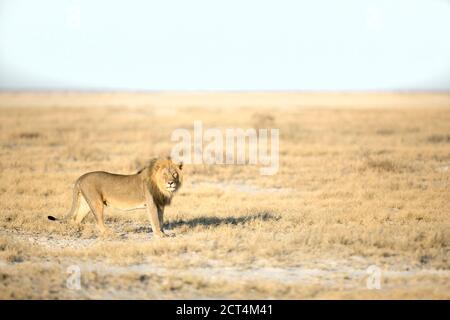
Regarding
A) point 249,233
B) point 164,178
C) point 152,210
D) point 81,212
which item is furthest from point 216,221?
point 81,212

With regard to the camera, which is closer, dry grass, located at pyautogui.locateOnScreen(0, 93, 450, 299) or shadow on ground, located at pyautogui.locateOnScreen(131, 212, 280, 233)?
dry grass, located at pyautogui.locateOnScreen(0, 93, 450, 299)

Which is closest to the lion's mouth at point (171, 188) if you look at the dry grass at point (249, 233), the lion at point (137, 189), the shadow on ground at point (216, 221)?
the lion at point (137, 189)

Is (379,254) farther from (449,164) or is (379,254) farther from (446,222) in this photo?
(449,164)

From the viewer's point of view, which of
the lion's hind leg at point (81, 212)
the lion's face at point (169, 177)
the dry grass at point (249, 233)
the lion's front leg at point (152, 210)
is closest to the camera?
the dry grass at point (249, 233)

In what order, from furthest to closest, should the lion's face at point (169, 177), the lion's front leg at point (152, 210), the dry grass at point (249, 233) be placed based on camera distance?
the lion's front leg at point (152, 210), the lion's face at point (169, 177), the dry grass at point (249, 233)

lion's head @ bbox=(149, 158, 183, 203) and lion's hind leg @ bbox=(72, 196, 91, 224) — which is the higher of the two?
lion's head @ bbox=(149, 158, 183, 203)

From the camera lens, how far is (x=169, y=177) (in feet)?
32.2

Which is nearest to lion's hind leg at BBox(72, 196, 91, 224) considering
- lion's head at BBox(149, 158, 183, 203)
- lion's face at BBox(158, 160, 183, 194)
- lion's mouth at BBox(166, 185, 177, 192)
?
lion's head at BBox(149, 158, 183, 203)

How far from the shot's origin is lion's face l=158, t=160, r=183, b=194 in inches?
386

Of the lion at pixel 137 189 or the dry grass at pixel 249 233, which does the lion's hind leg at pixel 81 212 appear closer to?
the dry grass at pixel 249 233

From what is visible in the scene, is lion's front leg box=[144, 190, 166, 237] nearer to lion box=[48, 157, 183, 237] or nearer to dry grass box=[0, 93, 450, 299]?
lion box=[48, 157, 183, 237]

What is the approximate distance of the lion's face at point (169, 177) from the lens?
386 inches

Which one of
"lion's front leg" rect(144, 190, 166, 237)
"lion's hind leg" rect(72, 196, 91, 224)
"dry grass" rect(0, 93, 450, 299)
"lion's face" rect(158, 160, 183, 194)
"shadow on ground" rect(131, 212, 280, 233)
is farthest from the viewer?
"shadow on ground" rect(131, 212, 280, 233)
